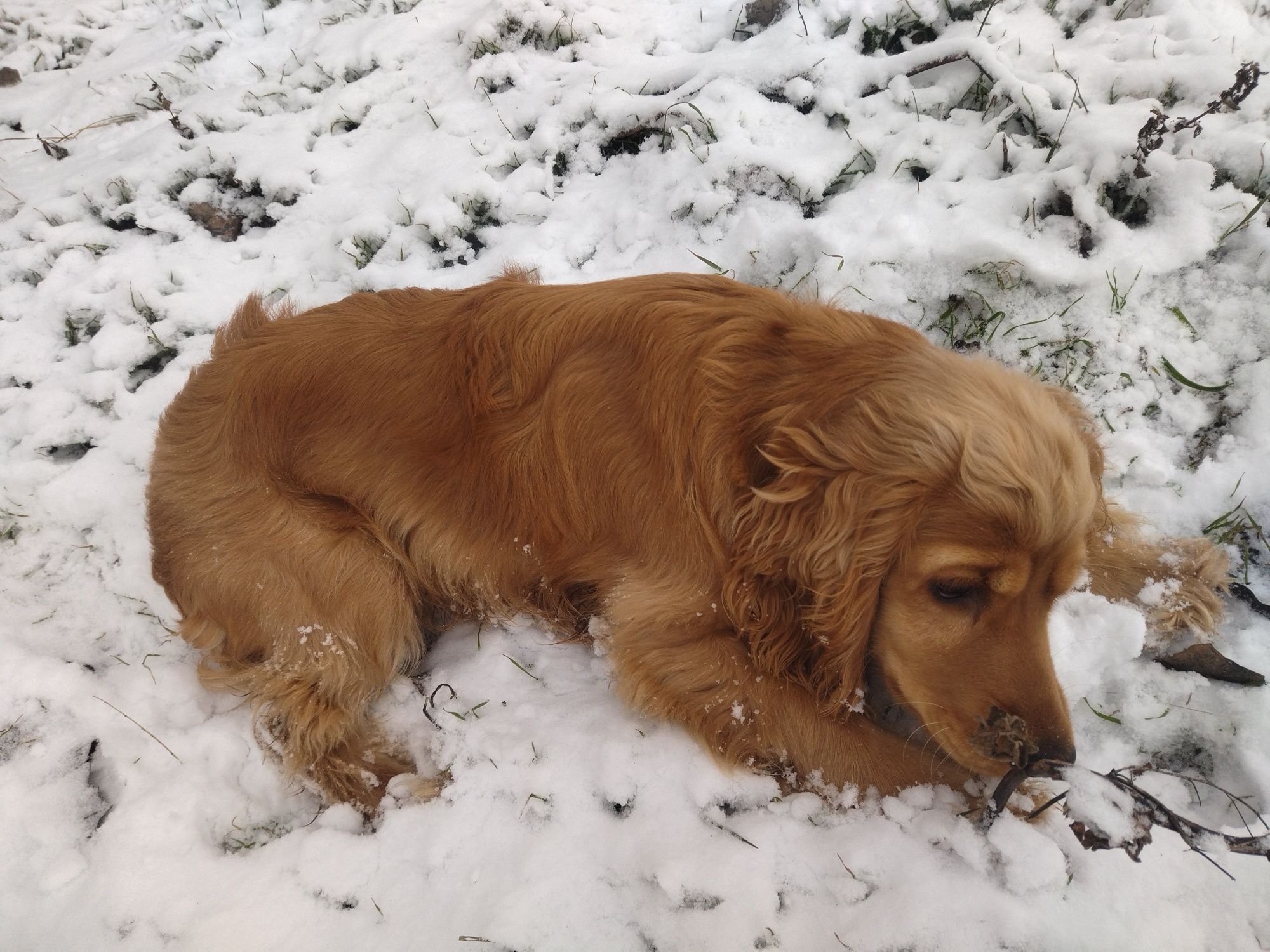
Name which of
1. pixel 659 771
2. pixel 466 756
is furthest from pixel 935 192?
pixel 466 756

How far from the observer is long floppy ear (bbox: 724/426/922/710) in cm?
190

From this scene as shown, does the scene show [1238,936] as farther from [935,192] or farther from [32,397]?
[32,397]

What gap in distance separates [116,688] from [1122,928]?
125 inches

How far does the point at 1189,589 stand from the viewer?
7.75 feet

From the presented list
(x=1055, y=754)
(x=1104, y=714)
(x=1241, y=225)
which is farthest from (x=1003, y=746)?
(x=1241, y=225)

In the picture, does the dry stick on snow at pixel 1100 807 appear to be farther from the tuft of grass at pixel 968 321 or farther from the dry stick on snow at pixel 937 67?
the dry stick on snow at pixel 937 67

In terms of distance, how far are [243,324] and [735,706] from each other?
219cm

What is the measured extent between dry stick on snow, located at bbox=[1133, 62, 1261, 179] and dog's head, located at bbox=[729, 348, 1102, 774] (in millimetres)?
1677

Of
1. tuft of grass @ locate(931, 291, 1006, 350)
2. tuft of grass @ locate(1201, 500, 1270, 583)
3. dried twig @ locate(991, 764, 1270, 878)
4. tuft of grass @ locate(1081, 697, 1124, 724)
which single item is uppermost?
tuft of grass @ locate(931, 291, 1006, 350)

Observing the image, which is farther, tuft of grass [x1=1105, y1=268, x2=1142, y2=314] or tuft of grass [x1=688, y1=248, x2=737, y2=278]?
tuft of grass [x1=688, y1=248, x2=737, y2=278]

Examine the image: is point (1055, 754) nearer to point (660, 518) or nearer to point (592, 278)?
point (660, 518)

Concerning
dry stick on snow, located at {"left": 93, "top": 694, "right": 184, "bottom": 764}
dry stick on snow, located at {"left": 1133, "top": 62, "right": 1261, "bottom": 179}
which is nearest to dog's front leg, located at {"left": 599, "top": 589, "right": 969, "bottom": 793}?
dry stick on snow, located at {"left": 93, "top": 694, "right": 184, "bottom": 764}

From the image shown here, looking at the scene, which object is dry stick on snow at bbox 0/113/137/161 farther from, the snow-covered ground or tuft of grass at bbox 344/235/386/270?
tuft of grass at bbox 344/235/386/270

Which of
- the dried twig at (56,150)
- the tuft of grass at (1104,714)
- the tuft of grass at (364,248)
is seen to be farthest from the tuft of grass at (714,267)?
the dried twig at (56,150)
